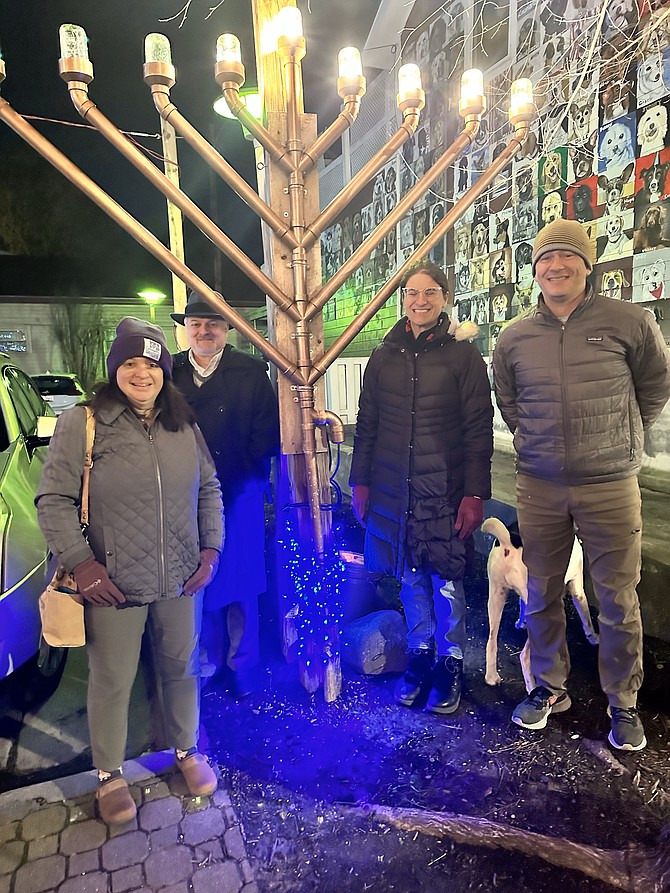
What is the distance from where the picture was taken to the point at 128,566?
192 centimetres

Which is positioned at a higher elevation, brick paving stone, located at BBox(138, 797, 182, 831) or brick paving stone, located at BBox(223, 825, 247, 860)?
brick paving stone, located at BBox(138, 797, 182, 831)

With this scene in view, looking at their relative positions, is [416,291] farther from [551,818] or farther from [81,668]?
[81,668]

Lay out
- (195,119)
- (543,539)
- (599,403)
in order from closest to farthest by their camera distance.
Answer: (599,403), (543,539), (195,119)

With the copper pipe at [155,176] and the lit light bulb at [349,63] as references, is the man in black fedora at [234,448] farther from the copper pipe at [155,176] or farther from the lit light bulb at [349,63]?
the lit light bulb at [349,63]

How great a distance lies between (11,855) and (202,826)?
0.61 metres

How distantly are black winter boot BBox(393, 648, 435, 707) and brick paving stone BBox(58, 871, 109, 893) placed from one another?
54.6 inches

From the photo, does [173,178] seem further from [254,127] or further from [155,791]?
[155,791]

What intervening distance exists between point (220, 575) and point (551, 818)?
1.65 meters

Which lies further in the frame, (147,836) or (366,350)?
(366,350)

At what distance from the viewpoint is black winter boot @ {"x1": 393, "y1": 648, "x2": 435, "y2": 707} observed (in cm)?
267

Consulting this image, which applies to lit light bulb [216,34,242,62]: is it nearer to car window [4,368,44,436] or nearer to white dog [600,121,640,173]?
car window [4,368,44,436]

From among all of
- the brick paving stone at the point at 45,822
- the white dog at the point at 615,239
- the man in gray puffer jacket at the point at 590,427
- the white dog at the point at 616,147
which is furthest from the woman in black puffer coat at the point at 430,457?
the white dog at the point at 616,147

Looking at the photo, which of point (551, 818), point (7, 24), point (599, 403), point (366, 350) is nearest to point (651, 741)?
point (551, 818)

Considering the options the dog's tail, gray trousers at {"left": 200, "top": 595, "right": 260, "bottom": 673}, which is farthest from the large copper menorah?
the dog's tail
